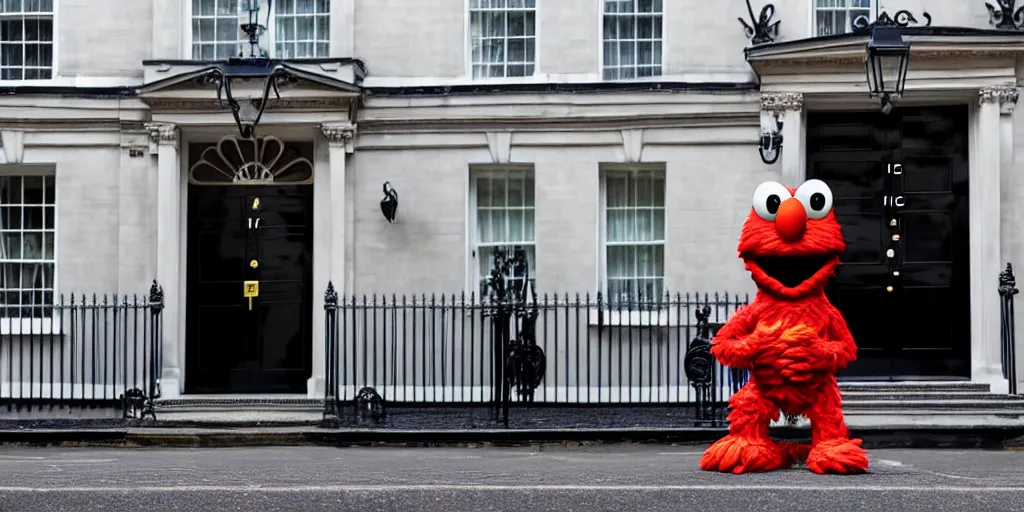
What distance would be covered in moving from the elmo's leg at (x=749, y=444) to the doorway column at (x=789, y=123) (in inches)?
289

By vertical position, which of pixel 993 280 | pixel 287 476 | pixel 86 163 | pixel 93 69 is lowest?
pixel 287 476

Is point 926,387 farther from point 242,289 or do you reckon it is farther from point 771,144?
point 242,289

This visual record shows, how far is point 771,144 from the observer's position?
16.5 m

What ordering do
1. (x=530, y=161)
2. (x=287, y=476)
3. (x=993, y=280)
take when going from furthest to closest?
1. (x=530, y=161)
2. (x=993, y=280)
3. (x=287, y=476)

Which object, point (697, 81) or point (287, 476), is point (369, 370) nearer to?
point (697, 81)

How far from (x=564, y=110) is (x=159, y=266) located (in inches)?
191

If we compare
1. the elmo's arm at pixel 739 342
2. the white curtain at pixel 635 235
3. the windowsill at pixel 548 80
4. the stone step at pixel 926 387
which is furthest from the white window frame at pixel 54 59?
the elmo's arm at pixel 739 342

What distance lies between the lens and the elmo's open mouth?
30.9 feet

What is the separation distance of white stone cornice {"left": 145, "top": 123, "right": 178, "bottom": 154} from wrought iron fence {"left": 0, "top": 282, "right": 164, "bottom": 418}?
1742 mm

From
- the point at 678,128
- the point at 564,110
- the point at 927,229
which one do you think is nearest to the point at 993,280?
the point at 927,229

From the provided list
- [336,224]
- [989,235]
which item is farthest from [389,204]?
[989,235]

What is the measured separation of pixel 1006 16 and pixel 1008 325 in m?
3.32

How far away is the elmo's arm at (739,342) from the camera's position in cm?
932

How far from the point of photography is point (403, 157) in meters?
17.2
